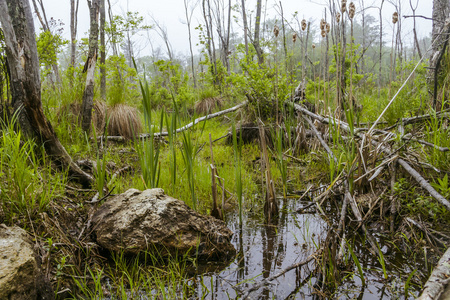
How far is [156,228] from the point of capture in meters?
2.04

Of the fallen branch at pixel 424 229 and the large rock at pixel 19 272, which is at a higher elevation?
the large rock at pixel 19 272

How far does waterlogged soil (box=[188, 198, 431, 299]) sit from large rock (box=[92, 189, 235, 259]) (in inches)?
6.6

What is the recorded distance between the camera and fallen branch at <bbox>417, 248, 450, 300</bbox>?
3.36 ft

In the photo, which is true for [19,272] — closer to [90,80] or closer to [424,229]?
[424,229]

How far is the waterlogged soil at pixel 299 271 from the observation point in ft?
5.53

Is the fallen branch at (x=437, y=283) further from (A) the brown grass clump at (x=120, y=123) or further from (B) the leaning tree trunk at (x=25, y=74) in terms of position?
(A) the brown grass clump at (x=120, y=123)

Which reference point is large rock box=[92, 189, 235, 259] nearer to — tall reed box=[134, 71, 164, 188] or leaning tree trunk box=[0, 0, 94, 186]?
tall reed box=[134, 71, 164, 188]

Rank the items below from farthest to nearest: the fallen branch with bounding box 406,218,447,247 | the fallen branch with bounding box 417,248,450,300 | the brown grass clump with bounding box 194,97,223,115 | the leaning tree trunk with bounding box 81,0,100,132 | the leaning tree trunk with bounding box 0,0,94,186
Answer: the brown grass clump with bounding box 194,97,223,115, the leaning tree trunk with bounding box 81,0,100,132, the leaning tree trunk with bounding box 0,0,94,186, the fallen branch with bounding box 406,218,447,247, the fallen branch with bounding box 417,248,450,300

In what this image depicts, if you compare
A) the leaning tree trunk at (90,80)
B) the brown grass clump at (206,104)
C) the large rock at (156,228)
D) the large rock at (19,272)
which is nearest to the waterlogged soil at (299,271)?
the large rock at (156,228)

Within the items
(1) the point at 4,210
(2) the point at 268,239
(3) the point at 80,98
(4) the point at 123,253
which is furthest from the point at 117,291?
(3) the point at 80,98

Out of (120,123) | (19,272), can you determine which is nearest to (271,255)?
(19,272)

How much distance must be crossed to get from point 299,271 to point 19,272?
1569mm

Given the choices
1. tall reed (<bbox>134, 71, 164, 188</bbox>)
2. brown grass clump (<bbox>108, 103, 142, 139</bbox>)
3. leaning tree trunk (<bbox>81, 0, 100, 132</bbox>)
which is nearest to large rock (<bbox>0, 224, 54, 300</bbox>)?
tall reed (<bbox>134, 71, 164, 188</bbox>)

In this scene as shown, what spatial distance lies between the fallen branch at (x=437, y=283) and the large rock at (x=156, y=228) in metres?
1.34
